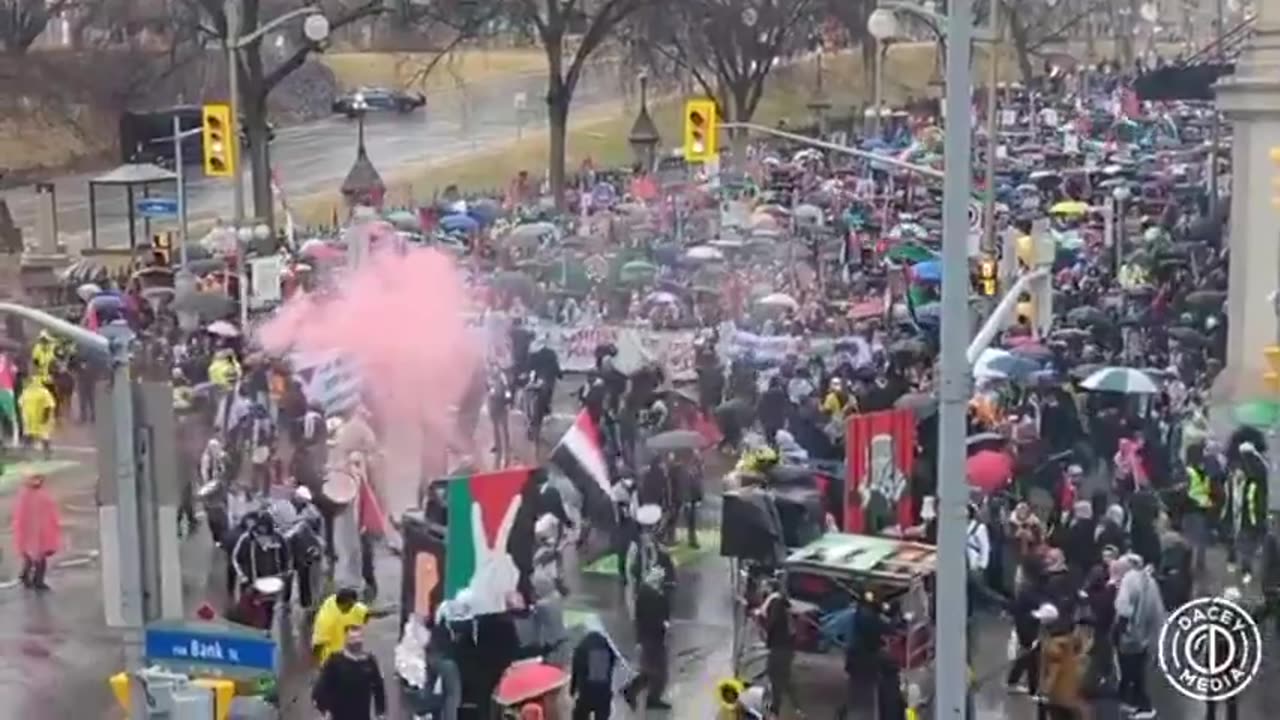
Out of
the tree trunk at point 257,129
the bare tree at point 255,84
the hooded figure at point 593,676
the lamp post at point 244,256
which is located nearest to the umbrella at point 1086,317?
the lamp post at point 244,256

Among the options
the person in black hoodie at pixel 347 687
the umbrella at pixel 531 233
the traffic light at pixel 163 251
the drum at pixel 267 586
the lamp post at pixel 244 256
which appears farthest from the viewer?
the traffic light at pixel 163 251

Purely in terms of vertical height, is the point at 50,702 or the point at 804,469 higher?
the point at 804,469

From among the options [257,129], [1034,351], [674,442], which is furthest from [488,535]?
[257,129]

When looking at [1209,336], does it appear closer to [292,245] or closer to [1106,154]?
[292,245]

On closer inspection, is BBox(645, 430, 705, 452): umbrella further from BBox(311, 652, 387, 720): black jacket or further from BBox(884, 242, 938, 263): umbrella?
BBox(884, 242, 938, 263): umbrella

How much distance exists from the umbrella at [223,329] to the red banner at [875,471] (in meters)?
10.7

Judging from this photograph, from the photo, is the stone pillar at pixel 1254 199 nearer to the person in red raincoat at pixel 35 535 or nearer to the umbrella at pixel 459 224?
the person in red raincoat at pixel 35 535

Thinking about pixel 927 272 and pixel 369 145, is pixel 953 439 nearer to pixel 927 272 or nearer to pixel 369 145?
pixel 927 272

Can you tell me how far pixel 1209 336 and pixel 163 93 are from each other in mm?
45577

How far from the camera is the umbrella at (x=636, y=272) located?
3325cm

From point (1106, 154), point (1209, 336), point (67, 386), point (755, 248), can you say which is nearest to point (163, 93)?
point (1106, 154)

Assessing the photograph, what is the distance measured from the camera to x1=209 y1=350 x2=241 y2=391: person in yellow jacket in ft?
79.0

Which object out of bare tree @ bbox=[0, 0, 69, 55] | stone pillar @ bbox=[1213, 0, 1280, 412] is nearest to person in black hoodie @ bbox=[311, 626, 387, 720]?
stone pillar @ bbox=[1213, 0, 1280, 412]

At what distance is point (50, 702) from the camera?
16250 millimetres
